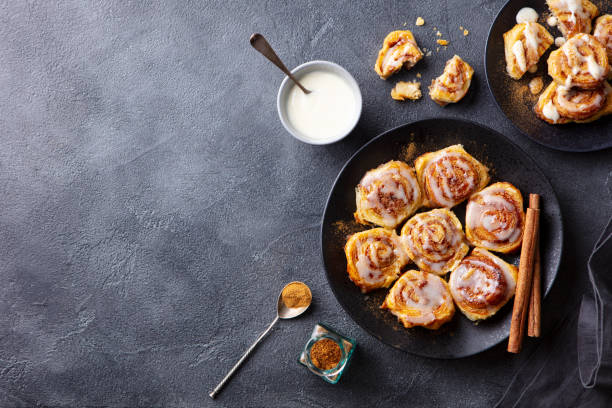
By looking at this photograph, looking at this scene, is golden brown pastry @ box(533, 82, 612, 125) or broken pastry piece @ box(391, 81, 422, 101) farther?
broken pastry piece @ box(391, 81, 422, 101)

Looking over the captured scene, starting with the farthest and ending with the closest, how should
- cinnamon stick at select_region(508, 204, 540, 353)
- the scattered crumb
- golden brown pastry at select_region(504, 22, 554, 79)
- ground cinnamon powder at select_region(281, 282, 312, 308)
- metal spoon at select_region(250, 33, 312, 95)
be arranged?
ground cinnamon powder at select_region(281, 282, 312, 308), the scattered crumb, golden brown pastry at select_region(504, 22, 554, 79), cinnamon stick at select_region(508, 204, 540, 353), metal spoon at select_region(250, 33, 312, 95)

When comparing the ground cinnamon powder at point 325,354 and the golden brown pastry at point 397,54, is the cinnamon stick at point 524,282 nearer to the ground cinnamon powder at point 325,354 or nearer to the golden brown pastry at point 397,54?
the ground cinnamon powder at point 325,354

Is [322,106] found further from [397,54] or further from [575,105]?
[575,105]

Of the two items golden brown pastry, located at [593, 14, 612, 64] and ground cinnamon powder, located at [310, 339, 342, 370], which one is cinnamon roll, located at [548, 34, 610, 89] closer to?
golden brown pastry, located at [593, 14, 612, 64]

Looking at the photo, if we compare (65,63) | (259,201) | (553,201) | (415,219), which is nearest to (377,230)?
(415,219)

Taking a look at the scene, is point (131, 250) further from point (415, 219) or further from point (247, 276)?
point (415, 219)

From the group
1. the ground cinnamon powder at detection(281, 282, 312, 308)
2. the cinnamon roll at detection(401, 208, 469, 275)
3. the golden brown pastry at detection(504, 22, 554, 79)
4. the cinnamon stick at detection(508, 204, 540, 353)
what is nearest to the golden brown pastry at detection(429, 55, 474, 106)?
the golden brown pastry at detection(504, 22, 554, 79)

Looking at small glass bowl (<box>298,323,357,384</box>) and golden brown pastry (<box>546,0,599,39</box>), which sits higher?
golden brown pastry (<box>546,0,599,39</box>)
